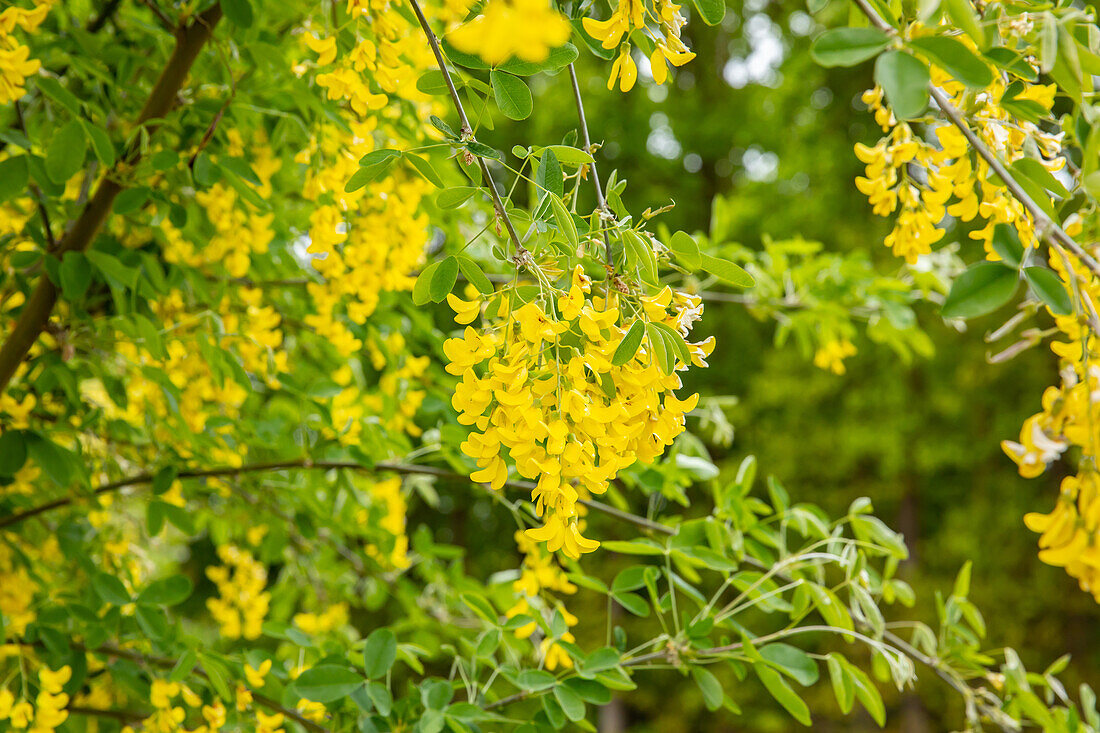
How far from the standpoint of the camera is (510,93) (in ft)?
2.71

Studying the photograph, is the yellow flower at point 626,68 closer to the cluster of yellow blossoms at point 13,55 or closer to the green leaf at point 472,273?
the green leaf at point 472,273

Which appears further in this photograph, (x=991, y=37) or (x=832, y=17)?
(x=832, y=17)

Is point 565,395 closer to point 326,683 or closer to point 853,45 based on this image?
point 853,45

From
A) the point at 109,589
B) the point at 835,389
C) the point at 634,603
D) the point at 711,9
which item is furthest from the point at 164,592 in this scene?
the point at 835,389

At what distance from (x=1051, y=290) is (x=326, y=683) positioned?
1022mm

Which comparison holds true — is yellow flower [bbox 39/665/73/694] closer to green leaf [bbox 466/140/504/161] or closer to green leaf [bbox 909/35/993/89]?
green leaf [bbox 466/140/504/161]

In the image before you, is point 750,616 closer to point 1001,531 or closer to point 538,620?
point 1001,531

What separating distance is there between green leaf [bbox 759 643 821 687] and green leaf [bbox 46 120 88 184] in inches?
44.8

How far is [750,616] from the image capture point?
5.87 m

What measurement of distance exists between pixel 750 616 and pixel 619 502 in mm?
4652

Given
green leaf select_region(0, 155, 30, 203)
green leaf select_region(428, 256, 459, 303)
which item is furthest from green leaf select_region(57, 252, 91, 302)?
green leaf select_region(428, 256, 459, 303)

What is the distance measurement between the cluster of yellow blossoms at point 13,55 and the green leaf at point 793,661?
1.15m

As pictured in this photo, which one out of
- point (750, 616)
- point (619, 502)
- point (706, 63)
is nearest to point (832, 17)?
point (706, 63)

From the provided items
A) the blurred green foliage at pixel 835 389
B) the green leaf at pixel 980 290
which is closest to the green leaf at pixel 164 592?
the green leaf at pixel 980 290
